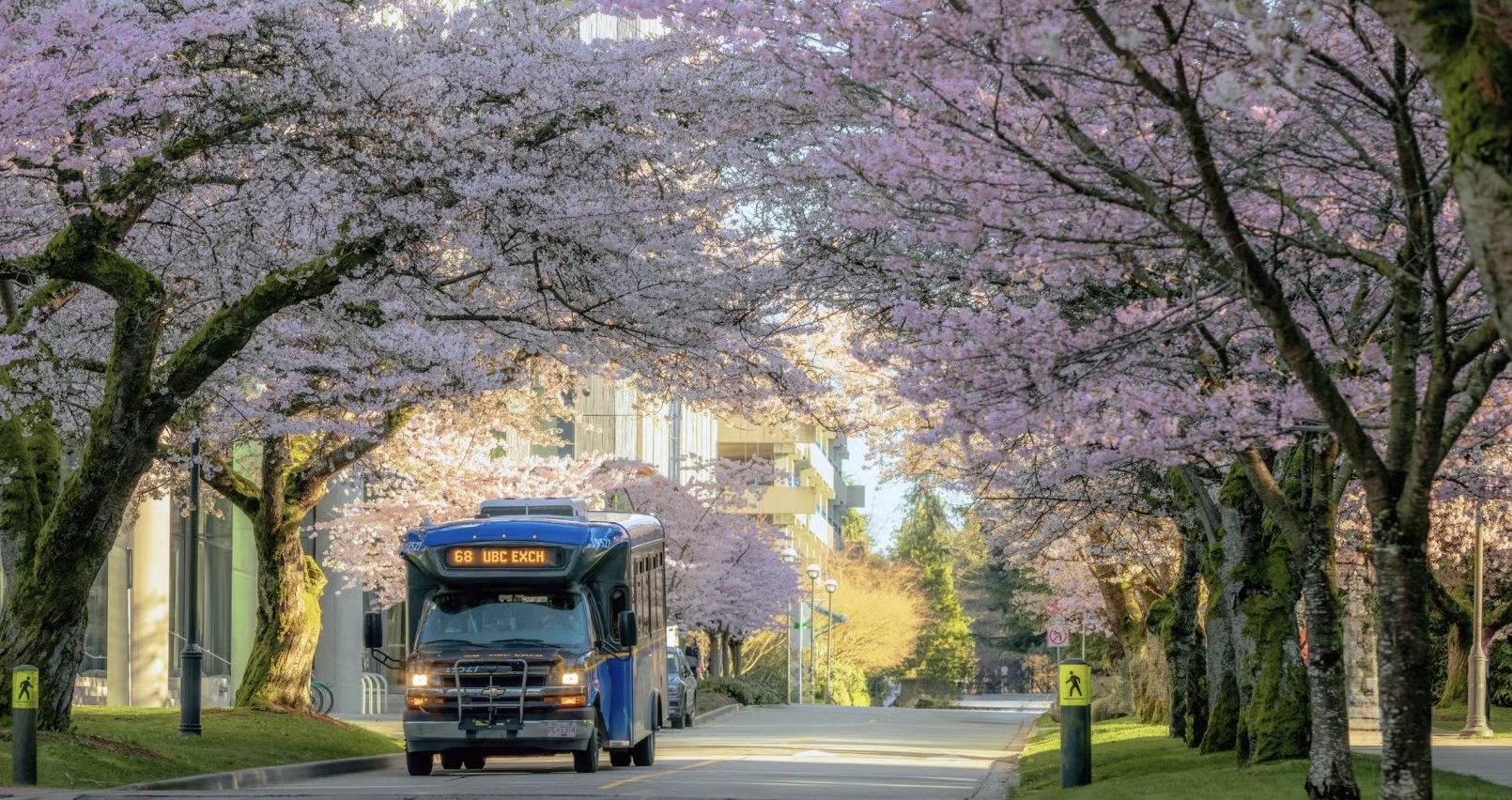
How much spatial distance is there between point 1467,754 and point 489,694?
486 inches

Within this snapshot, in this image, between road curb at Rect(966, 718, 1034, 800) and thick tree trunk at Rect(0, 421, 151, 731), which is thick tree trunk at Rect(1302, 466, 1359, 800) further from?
thick tree trunk at Rect(0, 421, 151, 731)

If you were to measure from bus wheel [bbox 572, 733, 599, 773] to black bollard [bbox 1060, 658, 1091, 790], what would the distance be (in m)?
5.91

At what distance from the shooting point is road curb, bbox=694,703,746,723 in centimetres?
4639

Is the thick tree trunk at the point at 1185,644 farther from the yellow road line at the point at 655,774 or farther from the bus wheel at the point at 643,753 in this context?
the bus wheel at the point at 643,753

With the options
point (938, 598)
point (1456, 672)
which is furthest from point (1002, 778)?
point (938, 598)

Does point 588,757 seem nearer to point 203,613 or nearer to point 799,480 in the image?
point 203,613

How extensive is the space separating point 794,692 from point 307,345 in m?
59.3

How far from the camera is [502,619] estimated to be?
23000 millimetres

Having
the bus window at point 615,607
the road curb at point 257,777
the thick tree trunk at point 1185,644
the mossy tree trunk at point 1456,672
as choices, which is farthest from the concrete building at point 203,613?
the mossy tree trunk at point 1456,672

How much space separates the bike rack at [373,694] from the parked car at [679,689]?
8.70 metres

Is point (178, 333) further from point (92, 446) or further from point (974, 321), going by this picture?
point (974, 321)

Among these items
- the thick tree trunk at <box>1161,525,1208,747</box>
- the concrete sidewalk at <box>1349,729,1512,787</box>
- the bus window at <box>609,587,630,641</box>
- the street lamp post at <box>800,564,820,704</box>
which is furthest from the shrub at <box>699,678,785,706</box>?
the bus window at <box>609,587,630,641</box>

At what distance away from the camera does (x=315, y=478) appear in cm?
2988

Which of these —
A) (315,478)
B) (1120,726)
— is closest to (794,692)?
(1120,726)
